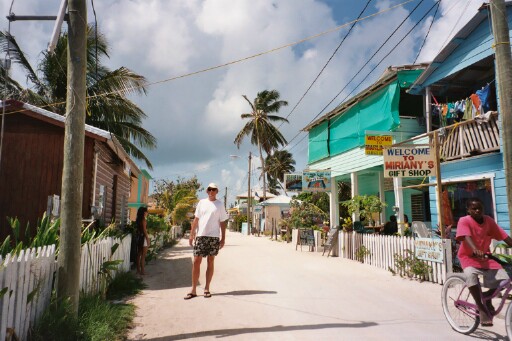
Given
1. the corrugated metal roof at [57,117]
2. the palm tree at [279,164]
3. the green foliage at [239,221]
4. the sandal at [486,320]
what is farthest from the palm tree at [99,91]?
the palm tree at [279,164]

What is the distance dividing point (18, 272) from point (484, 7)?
1179 centimetres

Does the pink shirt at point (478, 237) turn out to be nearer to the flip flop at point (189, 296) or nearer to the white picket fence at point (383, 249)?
the white picket fence at point (383, 249)

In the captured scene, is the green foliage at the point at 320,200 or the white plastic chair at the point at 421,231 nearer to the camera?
the white plastic chair at the point at 421,231

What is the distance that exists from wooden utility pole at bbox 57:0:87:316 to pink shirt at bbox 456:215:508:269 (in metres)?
4.48

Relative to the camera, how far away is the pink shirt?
448 cm

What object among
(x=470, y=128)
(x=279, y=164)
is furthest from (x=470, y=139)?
(x=279, y=164)

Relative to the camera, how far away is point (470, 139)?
1041 centimetres

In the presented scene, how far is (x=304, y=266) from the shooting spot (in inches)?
423

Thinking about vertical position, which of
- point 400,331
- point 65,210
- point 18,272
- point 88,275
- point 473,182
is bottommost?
point 400,331

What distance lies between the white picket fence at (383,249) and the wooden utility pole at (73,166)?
6.99m

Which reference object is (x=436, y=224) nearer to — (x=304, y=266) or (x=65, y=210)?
(x=304, y=266)

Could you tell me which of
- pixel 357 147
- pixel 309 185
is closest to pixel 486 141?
pixel 357 147

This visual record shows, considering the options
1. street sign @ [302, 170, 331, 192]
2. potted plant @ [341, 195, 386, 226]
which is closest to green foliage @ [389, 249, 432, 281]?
potted plant @ [341, 195, 386, 226]

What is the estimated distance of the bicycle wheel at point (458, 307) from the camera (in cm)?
454
